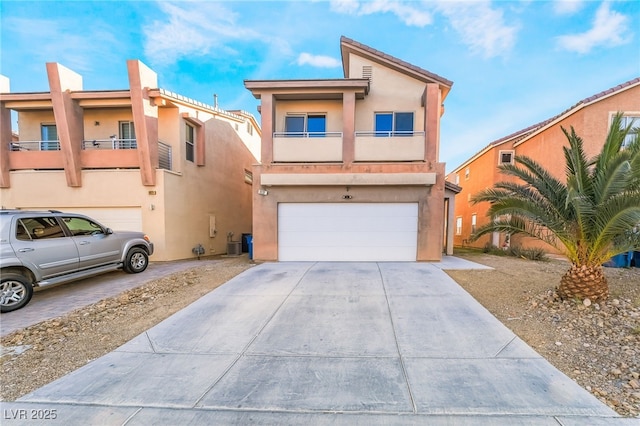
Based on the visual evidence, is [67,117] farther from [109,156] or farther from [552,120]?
[552,120]

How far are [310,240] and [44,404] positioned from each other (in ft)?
25.3

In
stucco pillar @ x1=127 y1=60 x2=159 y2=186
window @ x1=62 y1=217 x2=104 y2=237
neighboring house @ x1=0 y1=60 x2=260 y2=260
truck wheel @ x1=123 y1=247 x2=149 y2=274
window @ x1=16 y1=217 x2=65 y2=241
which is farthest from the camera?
neighboring house @ x1=0 y1=60 x2=260 y2=260

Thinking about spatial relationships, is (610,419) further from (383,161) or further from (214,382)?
(383,161)

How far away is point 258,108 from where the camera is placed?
10570 millimetres

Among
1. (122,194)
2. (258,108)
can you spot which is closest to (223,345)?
(258,108)

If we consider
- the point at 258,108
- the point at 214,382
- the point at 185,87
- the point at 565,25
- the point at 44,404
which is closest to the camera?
the point at 44,404

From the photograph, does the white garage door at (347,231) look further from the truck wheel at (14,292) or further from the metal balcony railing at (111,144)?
the metal balcony railing at (111,144)

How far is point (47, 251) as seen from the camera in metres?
6.07

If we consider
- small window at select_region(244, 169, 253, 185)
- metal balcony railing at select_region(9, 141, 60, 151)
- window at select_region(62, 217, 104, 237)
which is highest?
metal balcony railing at select_region(9, 141, 60, 151)

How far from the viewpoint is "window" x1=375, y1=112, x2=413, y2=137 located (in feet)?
Answer: 34.9

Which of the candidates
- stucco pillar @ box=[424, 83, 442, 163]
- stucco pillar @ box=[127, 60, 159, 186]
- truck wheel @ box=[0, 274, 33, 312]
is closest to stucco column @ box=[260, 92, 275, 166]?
stucco pillar @ box=[127, 60, 159, 186]

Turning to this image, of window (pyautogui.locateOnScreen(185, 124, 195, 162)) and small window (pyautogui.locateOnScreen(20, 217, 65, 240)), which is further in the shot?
window (pyautogui.locateOnScreen(185, 124, 195, 162))

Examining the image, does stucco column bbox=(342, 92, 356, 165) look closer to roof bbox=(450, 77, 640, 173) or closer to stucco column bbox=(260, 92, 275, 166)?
stucco column bbox=(260, 92, 275, 166)

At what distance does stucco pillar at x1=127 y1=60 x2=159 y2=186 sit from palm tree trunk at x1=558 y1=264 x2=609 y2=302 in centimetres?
1329
